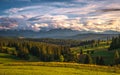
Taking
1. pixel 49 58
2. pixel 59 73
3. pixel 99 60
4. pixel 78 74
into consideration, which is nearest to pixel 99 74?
pixel 78 74

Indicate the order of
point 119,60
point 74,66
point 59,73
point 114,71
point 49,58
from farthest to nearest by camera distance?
point 49,58 → point 119,60 → point 74,66 → point 114,71 → point 59,73

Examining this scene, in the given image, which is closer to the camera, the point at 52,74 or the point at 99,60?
the point at 52,74

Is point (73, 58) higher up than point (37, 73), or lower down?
lower down

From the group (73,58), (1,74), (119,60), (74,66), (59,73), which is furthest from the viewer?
(73,58)

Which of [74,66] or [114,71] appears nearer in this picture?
[114,71]

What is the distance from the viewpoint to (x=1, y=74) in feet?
183

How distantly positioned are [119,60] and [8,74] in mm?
94625

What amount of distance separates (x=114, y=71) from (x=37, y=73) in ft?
61.6

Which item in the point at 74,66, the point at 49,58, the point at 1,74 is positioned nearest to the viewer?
the point at 1,74

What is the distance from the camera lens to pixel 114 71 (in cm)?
6656

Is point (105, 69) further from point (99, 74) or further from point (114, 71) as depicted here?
point (99, 74)

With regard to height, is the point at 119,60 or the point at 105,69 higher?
the point at 105,69

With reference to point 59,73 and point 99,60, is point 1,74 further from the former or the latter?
point 99,60

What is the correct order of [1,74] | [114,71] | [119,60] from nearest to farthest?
[1,74]
[114,71]
[119,60]
